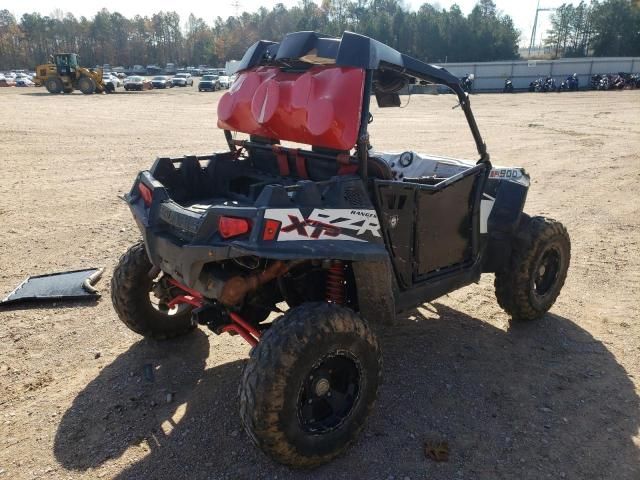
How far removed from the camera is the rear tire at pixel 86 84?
36.8 m

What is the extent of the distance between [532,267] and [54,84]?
39.9 meters

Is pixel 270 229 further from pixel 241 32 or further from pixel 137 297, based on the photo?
pixel 241 32

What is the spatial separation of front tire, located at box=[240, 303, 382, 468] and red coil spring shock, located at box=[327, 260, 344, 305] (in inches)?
19.2

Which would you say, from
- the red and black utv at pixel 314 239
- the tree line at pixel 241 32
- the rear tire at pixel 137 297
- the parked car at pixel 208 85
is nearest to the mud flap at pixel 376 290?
the red and black utv at pixel 314 239

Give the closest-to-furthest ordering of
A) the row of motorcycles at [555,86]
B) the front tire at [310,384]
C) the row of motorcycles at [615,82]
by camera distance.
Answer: the front tire at [310,384]
the row of motorcycles at [615,82]
the row of motorcycles at [555,86]

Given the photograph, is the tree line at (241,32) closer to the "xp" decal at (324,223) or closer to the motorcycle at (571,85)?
the motorcycle at (571,85)

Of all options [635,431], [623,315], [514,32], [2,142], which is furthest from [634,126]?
[514,32]

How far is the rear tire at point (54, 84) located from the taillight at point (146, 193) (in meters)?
38.6

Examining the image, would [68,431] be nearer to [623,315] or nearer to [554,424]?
[554,424]

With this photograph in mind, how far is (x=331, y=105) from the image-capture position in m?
3.21

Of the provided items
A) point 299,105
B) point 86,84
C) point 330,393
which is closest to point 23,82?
point 86,84

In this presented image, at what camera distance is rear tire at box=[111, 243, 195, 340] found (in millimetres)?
4016

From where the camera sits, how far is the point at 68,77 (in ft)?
120

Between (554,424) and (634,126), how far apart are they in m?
19.4
